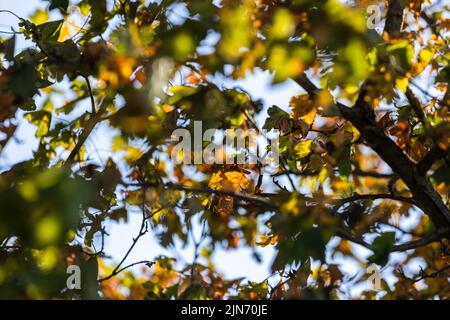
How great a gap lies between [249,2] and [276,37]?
24.2 inches

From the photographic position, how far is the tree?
6.01 ft

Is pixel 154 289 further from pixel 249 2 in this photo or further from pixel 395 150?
pixel 249 2

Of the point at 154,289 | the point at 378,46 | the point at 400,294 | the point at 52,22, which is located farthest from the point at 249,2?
the point at 400,294

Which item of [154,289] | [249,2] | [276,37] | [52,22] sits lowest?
[154,289]

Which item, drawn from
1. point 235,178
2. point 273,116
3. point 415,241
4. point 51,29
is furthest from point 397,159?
point 51,29

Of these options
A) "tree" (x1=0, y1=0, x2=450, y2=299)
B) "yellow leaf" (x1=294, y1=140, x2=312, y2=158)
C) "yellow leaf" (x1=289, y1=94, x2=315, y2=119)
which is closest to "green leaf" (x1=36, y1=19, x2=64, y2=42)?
"tree" (x1=0, y1=0, x2=450, y2=299)

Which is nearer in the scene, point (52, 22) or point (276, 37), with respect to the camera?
point (276, 37)

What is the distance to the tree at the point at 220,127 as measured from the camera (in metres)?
1.83

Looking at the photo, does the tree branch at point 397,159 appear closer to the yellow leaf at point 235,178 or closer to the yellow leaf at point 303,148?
the yellow leaf at point 303,148

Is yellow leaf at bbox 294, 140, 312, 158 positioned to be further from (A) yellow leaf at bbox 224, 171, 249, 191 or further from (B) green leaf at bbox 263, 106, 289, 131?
(A) yellow leaf at bbox 224, 171, 249, 191

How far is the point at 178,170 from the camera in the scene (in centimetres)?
420

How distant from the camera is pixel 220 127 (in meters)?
2.71

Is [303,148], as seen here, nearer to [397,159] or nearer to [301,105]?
[301,105]

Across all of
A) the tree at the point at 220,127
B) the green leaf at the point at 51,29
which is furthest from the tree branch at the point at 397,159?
the green leaf at the point at 51,29
